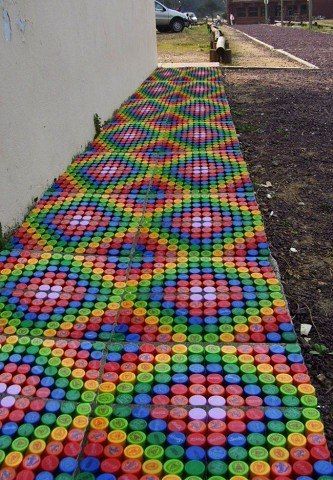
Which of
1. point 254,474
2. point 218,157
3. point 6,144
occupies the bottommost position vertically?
point 254,474

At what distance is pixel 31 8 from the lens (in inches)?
194

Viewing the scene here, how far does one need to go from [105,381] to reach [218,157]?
400 centimetres

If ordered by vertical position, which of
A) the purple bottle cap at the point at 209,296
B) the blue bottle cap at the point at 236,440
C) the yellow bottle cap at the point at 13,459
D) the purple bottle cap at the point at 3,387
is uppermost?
the purple bottle cap at the point at 209,296

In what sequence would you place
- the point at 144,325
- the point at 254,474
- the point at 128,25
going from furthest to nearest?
1. the point at 128,25
2. the point at 144,325
3. the point at 254,474

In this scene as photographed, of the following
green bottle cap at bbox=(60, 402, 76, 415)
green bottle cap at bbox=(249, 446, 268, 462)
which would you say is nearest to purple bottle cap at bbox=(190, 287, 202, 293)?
green bottle cap at bbox=(60, 402, 76, 415)

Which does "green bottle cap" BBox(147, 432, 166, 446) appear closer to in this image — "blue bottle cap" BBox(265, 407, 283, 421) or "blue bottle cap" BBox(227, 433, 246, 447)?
"blue bottle cap" BBox(227, 433, 246, 447)

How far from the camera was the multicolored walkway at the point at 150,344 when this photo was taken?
2314 millimetres

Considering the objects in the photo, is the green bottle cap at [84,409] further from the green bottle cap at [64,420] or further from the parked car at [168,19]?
the parked car at [168,19]

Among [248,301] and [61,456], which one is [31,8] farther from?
[61,456]

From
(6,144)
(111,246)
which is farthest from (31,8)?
(111,246)

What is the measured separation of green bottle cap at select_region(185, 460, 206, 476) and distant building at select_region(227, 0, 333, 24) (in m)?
75.4

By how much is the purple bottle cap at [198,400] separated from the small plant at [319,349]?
958 mm

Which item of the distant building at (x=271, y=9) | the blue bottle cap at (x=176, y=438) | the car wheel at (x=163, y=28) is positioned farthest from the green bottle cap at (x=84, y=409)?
the distant building at (x=271, y=9)

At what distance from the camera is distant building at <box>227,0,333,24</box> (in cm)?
6994
